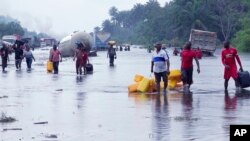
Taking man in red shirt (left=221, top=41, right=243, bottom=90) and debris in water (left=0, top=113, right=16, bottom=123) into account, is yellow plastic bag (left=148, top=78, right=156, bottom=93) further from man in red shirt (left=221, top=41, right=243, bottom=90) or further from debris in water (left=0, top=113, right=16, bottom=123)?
debris in water (left=0, top=113, right=16, bottom=123)

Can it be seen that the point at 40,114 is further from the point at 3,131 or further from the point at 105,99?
the point at 105,99

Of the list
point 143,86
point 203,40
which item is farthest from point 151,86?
point 203,40

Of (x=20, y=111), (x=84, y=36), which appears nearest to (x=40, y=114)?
(x=20, y=111)

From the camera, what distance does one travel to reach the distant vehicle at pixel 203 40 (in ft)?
222

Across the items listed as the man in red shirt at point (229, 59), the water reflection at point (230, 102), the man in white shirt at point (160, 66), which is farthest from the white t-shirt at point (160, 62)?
the water reflection at point (230, 102)

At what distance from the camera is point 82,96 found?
22.1 m

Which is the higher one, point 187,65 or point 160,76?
point 187,65

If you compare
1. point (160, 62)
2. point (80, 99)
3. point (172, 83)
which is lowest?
point (80, 99)

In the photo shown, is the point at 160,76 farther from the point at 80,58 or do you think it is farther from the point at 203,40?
the point at 203,40

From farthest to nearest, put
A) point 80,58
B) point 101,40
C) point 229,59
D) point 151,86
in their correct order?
point 101,40 < point 80,58 < point 151,86 < point 229,59

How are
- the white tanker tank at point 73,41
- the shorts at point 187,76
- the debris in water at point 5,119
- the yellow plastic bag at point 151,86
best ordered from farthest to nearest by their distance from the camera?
the white tanker tank at point 73,41, the shorts at point 187,76, the yellow plastic bag at point 151,86, the debris in water at point 5,119

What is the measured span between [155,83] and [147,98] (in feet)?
7.95

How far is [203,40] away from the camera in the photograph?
68.5m

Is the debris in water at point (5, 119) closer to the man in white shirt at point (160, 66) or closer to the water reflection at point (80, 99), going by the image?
the water reflection at point (80, 99)
